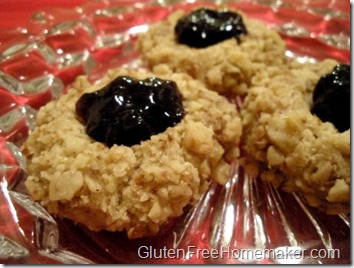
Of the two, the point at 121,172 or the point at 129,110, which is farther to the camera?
the point at 129,110

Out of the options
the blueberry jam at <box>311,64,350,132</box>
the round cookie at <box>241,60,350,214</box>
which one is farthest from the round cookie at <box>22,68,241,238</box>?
the blueberry jam at <box>311,64,350,132</box>

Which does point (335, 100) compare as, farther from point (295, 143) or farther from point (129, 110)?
point (129, 110)

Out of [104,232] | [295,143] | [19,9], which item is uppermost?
[19,9]

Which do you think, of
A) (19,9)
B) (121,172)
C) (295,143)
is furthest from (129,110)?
(19,9)

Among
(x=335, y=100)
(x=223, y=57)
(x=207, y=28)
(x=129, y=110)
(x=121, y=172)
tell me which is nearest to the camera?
(x=121, y=172)

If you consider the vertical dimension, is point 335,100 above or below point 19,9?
below

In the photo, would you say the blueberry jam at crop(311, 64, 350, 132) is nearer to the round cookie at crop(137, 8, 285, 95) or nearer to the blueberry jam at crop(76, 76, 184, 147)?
the round cookie at crop(137, 8, 285, 95)

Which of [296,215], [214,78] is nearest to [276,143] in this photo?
[296,215]

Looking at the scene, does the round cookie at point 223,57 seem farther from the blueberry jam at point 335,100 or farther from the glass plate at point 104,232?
the blueberry jam at point 335,100
